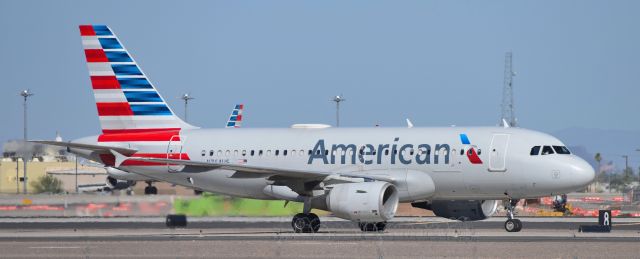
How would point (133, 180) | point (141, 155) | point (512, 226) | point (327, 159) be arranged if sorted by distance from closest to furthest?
1. point (512, 226)
2. point (327, 159)
3. point (141, 155)
4. point (133, 180)

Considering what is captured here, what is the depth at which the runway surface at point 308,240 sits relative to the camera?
30391 mm

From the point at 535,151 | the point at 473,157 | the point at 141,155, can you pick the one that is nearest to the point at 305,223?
the point at 473,157

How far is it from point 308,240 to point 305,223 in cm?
619

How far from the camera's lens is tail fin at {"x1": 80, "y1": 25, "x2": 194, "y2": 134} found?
48.7m

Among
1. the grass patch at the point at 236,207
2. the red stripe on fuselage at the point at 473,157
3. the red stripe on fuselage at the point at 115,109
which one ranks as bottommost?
the grass patch at the point at 236,207

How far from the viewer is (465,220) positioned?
153 feet

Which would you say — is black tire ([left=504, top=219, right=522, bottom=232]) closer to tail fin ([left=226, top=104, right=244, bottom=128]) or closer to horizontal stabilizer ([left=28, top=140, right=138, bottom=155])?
horizontal stabilizer ([left=28, top=140, right=138, bottom=155])

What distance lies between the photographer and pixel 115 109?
48906 mm

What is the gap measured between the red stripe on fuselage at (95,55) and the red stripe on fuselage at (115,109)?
172cm

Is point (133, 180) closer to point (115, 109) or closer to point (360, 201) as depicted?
point (115, 109)

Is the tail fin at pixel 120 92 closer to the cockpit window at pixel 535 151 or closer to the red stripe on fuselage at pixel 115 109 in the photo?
the red stripe on fuselage at pixel 115 109

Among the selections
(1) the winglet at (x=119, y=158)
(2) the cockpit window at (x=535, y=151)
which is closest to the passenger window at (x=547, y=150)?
(2) the cockpit window at (x=535, y=151)

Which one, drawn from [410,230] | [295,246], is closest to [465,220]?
[410,230]

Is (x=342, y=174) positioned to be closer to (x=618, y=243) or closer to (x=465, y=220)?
(x=465, y=220)
